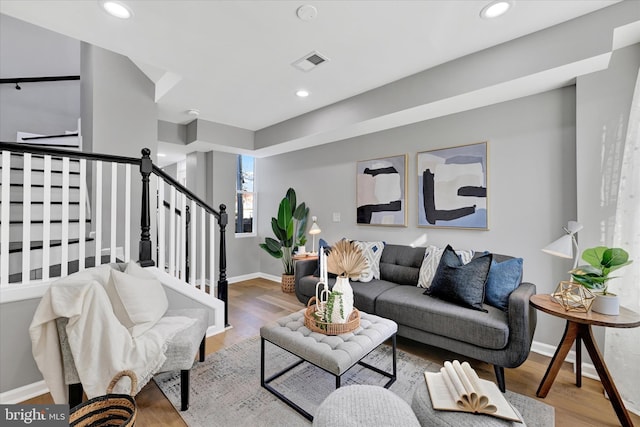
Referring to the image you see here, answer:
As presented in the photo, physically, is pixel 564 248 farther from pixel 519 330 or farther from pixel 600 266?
pixel 519 330

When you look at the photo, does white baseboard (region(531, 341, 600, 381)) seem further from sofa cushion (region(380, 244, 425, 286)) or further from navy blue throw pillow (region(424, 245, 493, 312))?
sofa cushion (region(380, 244, 425, 286))

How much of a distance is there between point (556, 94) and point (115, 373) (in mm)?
3787

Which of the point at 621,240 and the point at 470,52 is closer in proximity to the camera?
the point at 621,240

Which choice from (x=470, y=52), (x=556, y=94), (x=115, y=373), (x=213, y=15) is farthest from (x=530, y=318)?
(x=213, y=15)

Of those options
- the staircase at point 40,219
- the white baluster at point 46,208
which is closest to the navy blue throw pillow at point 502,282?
the staircase at point 40,219

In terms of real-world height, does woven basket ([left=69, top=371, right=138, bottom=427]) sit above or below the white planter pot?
below

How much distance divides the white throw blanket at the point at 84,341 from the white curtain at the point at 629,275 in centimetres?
300

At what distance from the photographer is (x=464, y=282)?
7.45 feet

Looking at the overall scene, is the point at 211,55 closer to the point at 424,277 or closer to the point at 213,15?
the point at 213,15

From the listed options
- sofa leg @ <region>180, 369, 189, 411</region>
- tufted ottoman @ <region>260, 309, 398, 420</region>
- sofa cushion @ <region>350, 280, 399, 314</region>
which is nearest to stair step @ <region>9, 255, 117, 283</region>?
sofa leg @ <region>180, 369, 189, 411</region>

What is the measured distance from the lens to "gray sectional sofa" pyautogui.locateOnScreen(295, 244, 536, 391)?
1.91 meters

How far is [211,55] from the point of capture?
2.43 m

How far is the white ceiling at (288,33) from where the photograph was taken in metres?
1.84
